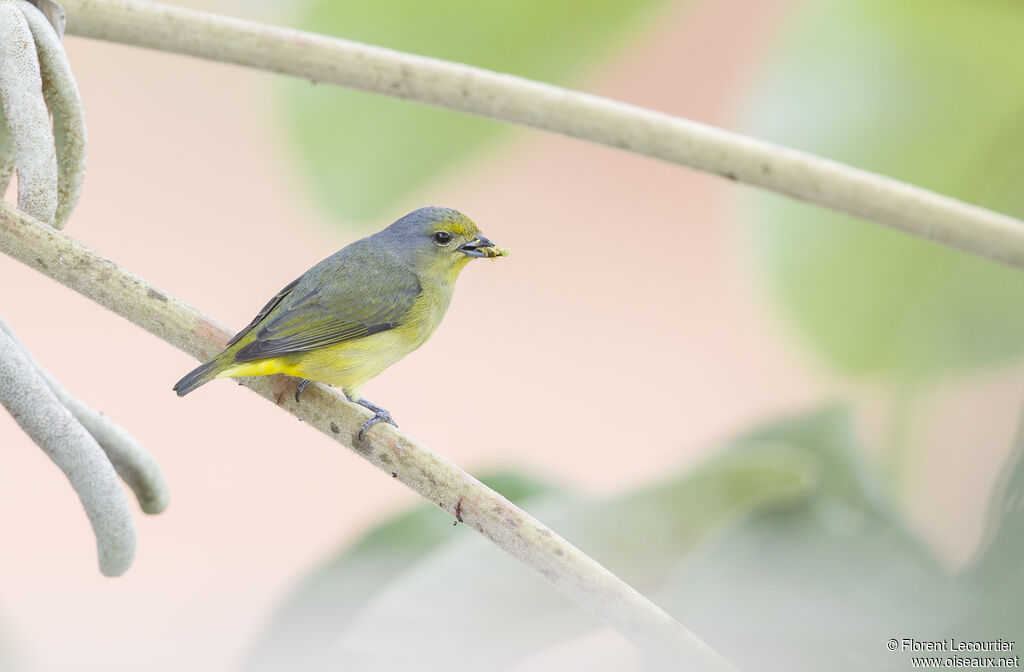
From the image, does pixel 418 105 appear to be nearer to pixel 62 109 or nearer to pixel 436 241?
pixel 436 241

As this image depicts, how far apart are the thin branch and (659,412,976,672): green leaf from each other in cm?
17

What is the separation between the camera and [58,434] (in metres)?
0.27

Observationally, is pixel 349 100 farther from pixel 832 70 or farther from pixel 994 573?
pixel 994 573

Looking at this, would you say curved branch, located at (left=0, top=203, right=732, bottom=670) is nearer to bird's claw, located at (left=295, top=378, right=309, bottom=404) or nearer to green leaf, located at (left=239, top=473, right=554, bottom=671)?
bird's claw, located at (left=295, top=378, right=309, bottom=404)

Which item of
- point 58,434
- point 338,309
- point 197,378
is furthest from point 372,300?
point 58,434

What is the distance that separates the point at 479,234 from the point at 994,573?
0.26 meters

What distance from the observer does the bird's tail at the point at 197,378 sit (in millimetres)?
367

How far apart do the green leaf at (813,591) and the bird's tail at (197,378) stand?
18 cm

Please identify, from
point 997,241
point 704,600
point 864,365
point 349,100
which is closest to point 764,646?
point 704,600

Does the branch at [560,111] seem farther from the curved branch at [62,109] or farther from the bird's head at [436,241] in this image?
the bird's head at [436,241]

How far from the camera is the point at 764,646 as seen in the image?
35 cm

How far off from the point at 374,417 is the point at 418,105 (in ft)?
0.94

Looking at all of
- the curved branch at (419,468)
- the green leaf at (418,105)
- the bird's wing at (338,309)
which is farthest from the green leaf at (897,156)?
the curved branch at (419,468)

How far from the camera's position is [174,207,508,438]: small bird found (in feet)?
1.48
